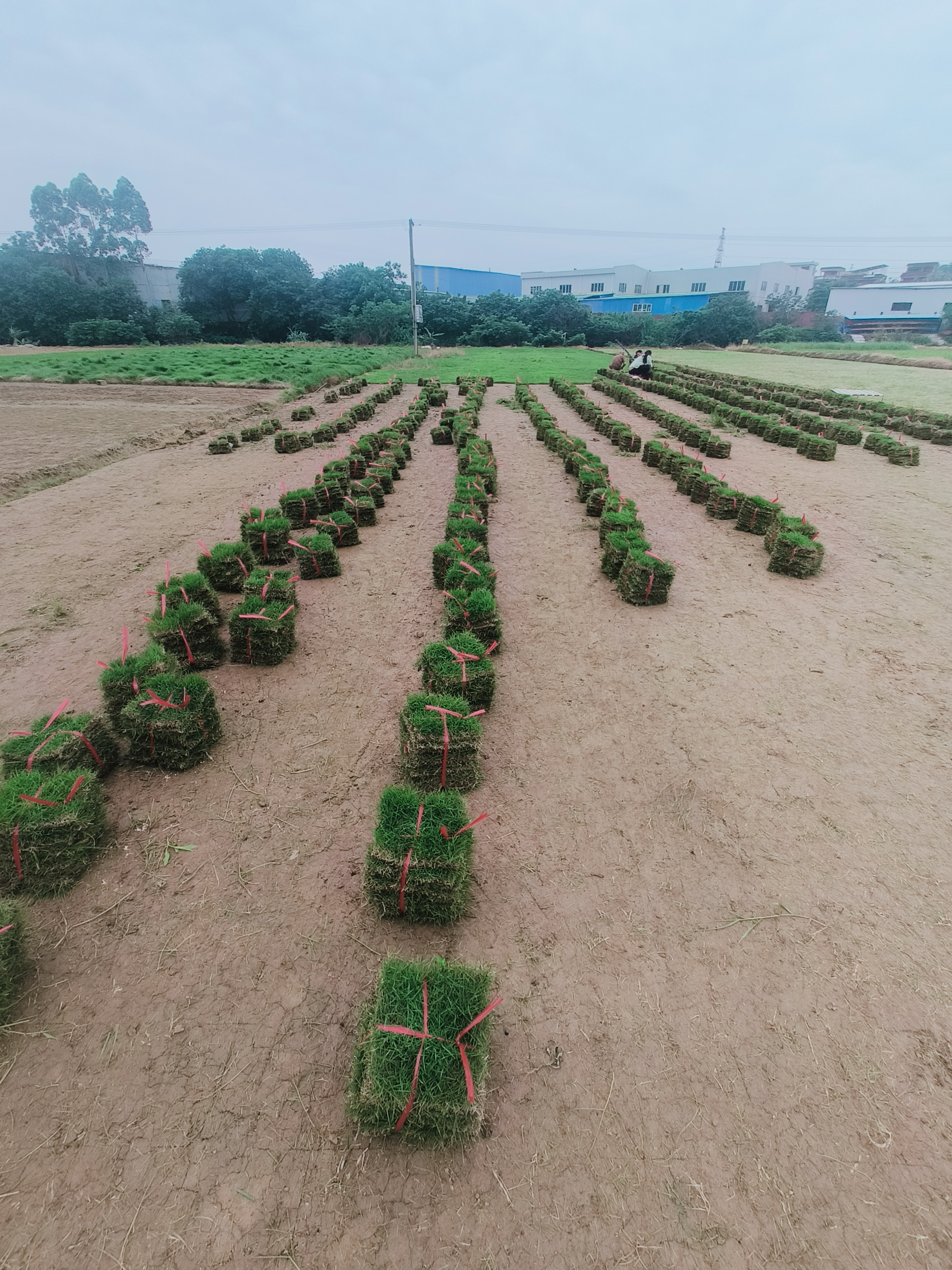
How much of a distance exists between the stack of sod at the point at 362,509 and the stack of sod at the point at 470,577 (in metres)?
5.50

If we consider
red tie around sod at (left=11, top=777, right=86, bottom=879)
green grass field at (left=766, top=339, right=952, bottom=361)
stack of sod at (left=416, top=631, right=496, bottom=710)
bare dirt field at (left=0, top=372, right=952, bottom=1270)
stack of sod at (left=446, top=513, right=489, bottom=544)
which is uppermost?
green grass field at (left=766, top=339, right=952, bottom=361)

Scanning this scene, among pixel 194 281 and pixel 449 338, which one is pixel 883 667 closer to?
pixel 449 338

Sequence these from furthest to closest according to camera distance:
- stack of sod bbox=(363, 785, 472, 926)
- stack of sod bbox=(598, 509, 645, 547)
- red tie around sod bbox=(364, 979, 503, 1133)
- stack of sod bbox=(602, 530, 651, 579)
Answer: stack of sod bbox=(598, 509, 645, 547) < stack of sod bbox=(602, 530, 651, 579) < stack of sod bbox=(363, 785, 472, 926) < red tie around sod bbox=(364, 979, 503, 1133)

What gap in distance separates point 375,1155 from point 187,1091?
138 centimetres

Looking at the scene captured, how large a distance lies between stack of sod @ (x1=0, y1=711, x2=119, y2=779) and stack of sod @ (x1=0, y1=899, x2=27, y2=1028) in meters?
1.38

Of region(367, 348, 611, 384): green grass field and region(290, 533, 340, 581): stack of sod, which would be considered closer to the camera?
region(290, 533, 340, 581): stack of sod

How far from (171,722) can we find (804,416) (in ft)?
90.8

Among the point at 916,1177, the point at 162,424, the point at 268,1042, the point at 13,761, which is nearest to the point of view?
the point at 916,1177

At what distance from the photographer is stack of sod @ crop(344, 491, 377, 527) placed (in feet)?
44.1

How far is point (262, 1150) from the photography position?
338cm

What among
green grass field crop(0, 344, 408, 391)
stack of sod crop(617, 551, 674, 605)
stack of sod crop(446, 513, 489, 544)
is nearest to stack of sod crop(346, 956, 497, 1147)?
stack of sod crop(617, 551, 674, 605)

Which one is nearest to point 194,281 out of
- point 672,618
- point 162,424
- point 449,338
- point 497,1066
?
point 449,338

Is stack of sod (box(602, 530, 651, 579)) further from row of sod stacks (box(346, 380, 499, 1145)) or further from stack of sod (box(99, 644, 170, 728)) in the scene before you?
stack of sod (box(99, 644, 170, 728))

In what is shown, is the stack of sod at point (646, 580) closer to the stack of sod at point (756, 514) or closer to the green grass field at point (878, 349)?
the stack of sod at point (756, 514)
